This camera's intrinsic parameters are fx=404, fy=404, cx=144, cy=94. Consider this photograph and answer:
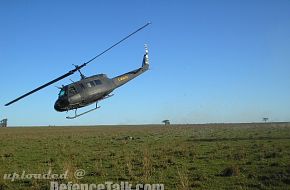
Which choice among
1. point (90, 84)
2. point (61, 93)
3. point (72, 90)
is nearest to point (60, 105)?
point (61, 93)

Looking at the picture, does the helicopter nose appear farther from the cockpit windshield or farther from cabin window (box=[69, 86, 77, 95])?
cabin window (box=[69, 86, 77, 95])

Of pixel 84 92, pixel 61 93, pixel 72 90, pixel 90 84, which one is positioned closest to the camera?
pixel 72 90

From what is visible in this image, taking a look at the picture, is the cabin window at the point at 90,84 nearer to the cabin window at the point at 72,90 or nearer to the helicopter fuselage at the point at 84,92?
the helicopter fuselage at the point at 84,92

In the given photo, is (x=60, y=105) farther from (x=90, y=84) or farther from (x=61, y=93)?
(x=90, y=84)

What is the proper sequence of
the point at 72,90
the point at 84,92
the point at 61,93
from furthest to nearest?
the point at 84,92 < the point at 61,93 < the point at 72,90

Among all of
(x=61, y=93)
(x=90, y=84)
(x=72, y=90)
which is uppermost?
(x=90, y=84)

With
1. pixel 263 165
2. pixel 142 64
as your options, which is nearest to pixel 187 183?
pixel 263 165

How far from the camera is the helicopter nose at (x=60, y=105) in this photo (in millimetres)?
23636

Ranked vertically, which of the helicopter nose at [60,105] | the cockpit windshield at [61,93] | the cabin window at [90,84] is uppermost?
the cabin window at [90,84]

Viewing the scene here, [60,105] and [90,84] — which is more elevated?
[90,84]

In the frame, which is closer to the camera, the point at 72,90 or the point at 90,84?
the point at 72,90

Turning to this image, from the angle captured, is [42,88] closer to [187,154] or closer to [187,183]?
[187,183]

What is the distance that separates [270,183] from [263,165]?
15.8 ft

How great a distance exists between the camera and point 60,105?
23859 millimetres
